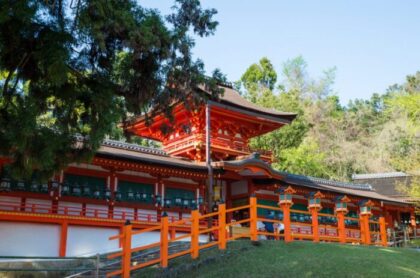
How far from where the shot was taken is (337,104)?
181 ft

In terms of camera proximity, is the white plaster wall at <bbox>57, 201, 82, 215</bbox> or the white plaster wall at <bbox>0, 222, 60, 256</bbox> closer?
the white plaster wall at <bbox>0, 222, 60, 256</bbox>

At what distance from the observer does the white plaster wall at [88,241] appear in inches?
612

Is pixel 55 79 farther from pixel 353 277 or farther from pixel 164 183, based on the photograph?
pixel 164 183

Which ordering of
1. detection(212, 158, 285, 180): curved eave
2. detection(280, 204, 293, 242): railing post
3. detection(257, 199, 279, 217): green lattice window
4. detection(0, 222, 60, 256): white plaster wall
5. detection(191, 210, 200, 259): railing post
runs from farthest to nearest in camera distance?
detection(257, 199, 279, 217): green lattice window < detection(212, 158, 285, 180): curved eave < detection(0, 222, 60, 256): white plaster wall < detection(280, 204, 293, 242): railing post < detection(191, 210, 200, 259): railing post

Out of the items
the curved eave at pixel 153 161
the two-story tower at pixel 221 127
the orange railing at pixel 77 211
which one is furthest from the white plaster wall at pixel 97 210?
the two-story tower at pixel 221 127

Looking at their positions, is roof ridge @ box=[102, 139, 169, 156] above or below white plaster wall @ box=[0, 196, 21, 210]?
above

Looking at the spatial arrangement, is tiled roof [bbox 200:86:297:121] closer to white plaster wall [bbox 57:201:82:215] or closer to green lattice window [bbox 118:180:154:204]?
green lattice window [bbox 118:180:154:204]

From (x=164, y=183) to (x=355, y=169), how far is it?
31.2m

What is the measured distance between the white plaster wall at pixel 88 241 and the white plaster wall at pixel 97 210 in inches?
28.7

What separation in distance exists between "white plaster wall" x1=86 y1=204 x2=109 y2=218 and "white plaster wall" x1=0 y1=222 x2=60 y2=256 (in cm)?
156

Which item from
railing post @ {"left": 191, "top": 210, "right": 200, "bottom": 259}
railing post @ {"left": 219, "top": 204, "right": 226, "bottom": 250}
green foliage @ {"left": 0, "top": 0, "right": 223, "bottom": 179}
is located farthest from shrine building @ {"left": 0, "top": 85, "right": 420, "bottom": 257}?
railing post @ {"left": 219, "top": 204, "right": 226, "bottom": 250}

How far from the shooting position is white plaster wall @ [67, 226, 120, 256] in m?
15.5

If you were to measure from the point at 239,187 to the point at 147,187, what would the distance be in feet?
16.8

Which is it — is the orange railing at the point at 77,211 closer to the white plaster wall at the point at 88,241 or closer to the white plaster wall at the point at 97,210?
the white plaster wall at the point at 97,210
